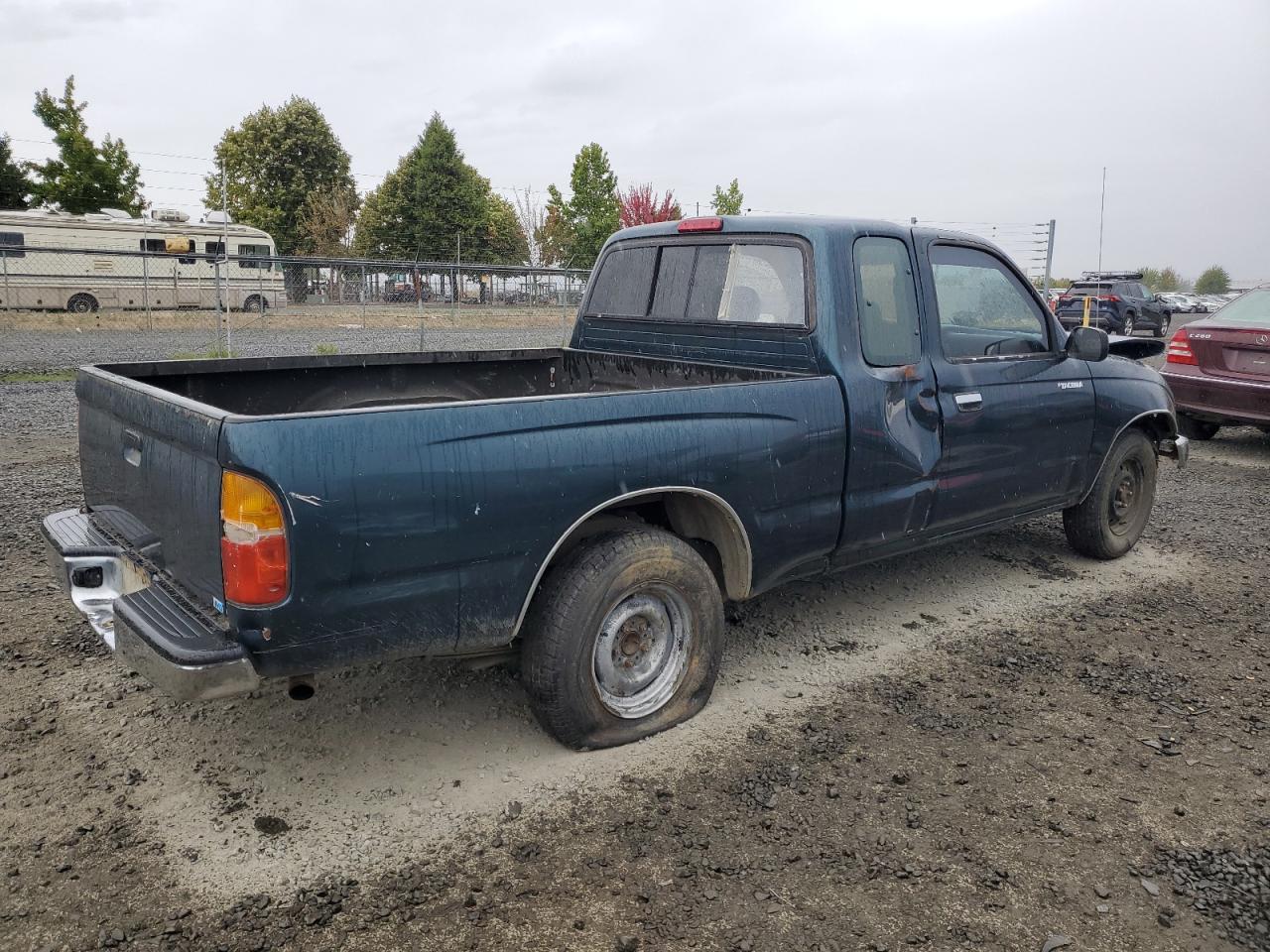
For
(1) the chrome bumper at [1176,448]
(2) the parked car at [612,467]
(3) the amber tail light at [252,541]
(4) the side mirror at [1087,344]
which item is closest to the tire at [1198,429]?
(1) the chrome bumper at [1176,448]

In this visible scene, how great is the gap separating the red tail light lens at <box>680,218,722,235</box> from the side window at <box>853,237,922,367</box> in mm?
667

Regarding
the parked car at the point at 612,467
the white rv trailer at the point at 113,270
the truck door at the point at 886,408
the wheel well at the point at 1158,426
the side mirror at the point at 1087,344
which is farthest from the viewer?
the white rv trailer at the point at 113,270

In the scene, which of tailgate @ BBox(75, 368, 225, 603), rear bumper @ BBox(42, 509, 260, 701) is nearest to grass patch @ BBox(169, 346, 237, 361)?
tailgate @ BBox(75, 368, 225, 603)

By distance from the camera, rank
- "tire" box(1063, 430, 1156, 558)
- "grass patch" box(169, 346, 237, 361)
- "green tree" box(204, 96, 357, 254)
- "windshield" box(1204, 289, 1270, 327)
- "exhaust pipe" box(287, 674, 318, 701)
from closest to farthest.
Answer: "exhaust pipe" box(287, 674, 318, 701) < "tire" box(1063, 430, 1156, 558) < "windshield" box(1204, 289, 1270, 327) < "grass patch" box(169, 346, 237, 361) < "green tree" box(204, 96, 357, 254)

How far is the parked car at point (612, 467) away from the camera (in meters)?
2.63

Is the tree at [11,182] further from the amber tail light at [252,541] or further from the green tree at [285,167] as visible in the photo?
the amber tail light at [252,541]

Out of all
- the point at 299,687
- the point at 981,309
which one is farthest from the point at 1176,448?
the point at 299,687

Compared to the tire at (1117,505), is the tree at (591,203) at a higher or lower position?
higher

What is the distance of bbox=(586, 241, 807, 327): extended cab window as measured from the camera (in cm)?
407

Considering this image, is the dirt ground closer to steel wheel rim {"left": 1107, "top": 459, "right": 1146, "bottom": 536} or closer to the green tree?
steel wheel rim {"left": 1107, "top": 459, "right": 1146, "bottom": 536}

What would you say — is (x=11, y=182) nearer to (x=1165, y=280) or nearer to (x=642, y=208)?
(x=642, y=208)

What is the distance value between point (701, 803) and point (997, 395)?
2.50 m

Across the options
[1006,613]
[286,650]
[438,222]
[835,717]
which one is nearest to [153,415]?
[286,650]

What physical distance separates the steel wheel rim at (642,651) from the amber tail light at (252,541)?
3.66 feet
